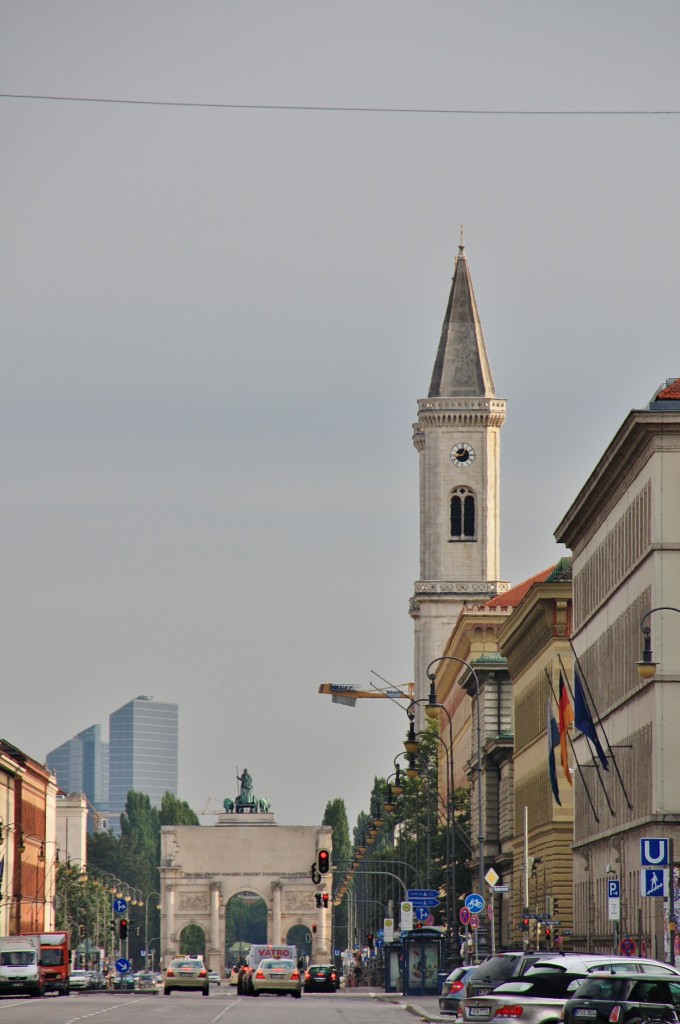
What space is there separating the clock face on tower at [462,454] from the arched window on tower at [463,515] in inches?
80.8

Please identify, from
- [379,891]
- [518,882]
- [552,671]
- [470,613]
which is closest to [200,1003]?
[552,671]

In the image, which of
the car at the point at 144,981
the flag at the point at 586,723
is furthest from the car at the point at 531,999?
the car at the point at 144,981

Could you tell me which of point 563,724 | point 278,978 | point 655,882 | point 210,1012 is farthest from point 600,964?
point 278,978

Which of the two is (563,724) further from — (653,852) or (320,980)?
(653,852)

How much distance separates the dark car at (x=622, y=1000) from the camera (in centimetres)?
3431

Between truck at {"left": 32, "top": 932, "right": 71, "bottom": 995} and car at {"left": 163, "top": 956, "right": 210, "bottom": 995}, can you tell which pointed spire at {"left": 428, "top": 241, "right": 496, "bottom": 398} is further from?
truck at {"left": 32, "top": 932, "right": 71, "bottom": 995}

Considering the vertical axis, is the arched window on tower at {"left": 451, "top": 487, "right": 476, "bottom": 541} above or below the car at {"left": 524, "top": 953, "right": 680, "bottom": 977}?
above

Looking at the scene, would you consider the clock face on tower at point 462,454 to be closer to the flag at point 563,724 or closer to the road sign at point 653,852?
the flag at point 563,724

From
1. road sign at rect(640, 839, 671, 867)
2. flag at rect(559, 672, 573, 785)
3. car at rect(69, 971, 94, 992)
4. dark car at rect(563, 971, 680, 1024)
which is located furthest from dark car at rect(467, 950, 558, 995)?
car at rect(69, 971, 94, 992)

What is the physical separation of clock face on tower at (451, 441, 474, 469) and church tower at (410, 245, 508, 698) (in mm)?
80

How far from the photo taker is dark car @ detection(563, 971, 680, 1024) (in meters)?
34.3

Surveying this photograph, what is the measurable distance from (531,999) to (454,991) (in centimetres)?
1584

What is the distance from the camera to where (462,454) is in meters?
187

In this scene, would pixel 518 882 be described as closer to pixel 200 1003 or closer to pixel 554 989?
pixel 200 1003
